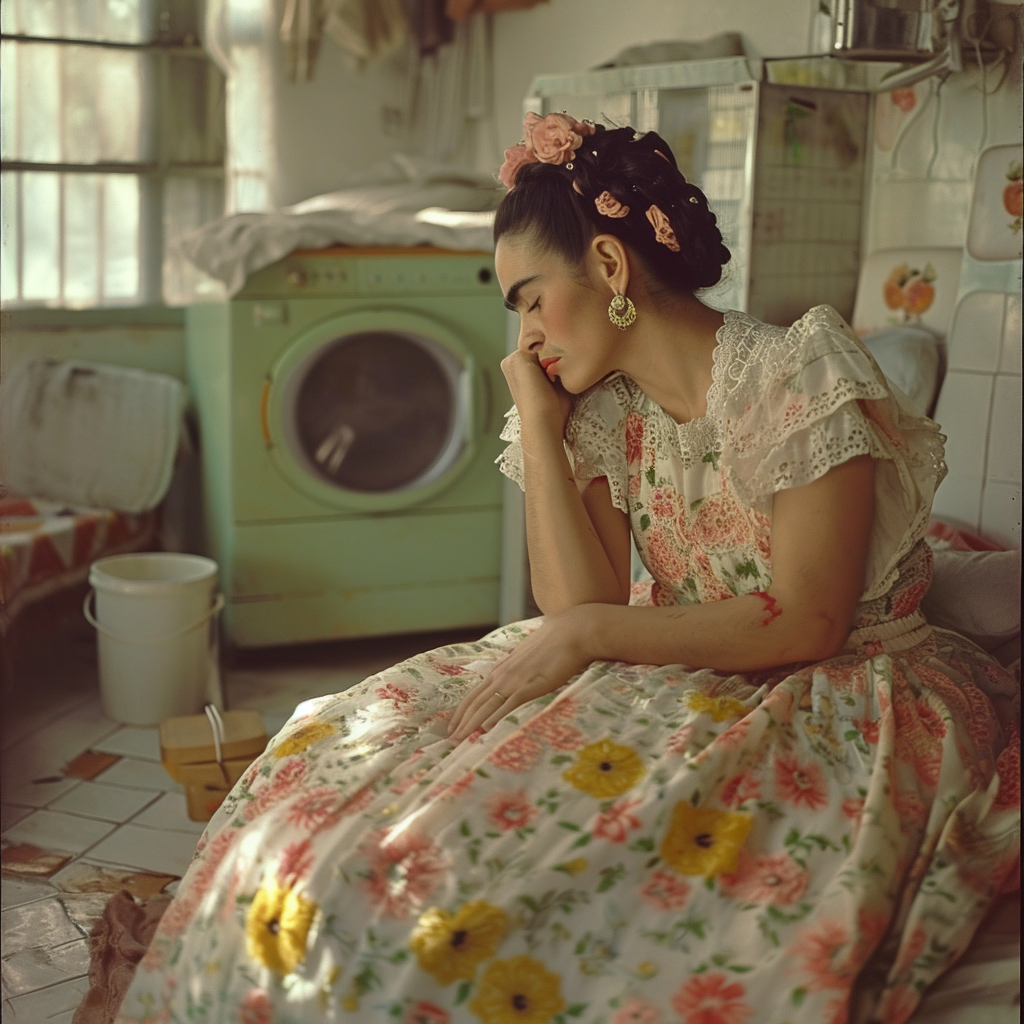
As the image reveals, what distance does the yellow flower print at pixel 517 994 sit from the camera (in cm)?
89

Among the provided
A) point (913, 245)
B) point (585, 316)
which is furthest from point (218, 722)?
point (913, 245)

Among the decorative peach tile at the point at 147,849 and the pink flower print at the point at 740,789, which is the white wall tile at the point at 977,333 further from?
the decorative peach tile at the point at 147,849

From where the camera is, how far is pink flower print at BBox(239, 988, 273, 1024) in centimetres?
92

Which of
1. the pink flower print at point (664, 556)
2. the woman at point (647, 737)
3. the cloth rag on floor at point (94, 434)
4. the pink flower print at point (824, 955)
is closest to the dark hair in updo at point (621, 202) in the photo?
the woman at point (647, 737)

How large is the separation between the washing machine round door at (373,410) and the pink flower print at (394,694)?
4.94 ft

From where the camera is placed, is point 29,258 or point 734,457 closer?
point 734,457

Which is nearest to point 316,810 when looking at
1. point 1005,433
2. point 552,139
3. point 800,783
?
point 800,783

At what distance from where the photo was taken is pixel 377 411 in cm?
264

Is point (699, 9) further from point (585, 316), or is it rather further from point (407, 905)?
point (407, 905)

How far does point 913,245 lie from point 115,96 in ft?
6.70

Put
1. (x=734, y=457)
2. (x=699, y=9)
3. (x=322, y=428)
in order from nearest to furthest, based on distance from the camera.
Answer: (x=734, y=457) → (x=699, y=9) → (x=322, y=428)

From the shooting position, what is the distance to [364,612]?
2740mm

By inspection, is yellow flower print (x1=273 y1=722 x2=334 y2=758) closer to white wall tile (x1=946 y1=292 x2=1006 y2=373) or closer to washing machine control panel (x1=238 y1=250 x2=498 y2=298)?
white wall tile (x1=946 y1=292 x2=1006 y2=373)

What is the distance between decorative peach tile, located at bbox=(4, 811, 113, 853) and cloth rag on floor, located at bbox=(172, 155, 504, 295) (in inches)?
45.6
